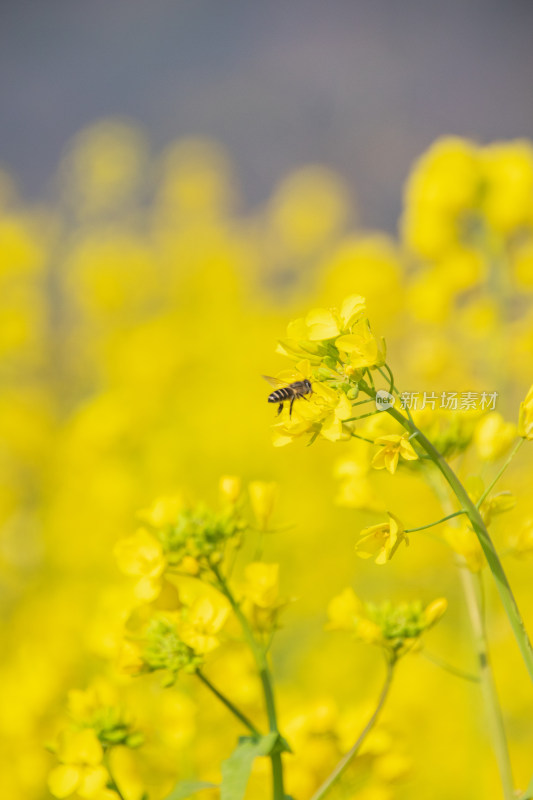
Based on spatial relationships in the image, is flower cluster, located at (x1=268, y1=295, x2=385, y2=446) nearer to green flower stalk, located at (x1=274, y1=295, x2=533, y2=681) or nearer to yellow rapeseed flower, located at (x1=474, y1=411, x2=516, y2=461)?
green flower stalk, located at (x1=274, y1=295, x2=533, y2=681)

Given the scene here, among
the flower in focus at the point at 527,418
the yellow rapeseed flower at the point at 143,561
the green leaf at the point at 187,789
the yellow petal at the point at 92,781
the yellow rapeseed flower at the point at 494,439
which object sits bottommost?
the green leaf at the point at 187,789

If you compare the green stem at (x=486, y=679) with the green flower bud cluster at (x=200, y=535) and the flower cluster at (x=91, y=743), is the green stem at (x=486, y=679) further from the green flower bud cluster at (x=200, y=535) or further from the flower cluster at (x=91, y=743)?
the flower cluster at (x=91, y=743)

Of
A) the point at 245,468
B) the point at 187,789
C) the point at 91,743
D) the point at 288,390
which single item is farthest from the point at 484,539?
the point at 245,468

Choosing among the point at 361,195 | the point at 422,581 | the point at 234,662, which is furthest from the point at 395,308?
the point at 361,195

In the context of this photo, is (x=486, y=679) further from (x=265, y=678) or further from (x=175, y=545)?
(x=175, y=545)

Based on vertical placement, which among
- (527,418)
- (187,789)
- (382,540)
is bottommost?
(187,789)

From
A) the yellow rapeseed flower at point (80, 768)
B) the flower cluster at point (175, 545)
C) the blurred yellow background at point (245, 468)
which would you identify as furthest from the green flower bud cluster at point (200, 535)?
the yellow rapeseed flower at point (80, 768)

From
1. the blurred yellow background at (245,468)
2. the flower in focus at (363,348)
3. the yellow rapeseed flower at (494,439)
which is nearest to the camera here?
the flower in focus at (363,348)
